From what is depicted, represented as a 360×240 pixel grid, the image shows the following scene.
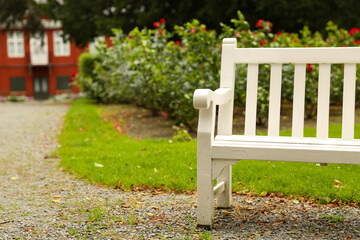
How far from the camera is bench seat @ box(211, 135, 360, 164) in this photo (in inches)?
104

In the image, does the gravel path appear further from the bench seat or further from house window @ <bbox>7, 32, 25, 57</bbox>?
house window @ <bbox>7, 32, 25, 57</bbox>

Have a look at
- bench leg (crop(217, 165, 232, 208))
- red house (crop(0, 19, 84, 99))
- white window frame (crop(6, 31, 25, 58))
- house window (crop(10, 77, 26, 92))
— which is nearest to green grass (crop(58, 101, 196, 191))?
bench leg (crop(217, 165, 232, 208))

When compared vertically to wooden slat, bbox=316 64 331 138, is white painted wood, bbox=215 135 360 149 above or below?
below

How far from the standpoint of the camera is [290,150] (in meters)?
2.70

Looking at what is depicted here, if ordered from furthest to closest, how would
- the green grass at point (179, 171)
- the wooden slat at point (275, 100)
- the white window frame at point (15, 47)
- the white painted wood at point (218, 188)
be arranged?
the white window frame at point (15, 47)
the green grass at point (179, 171)
the wooden slat at point (275, 100)
the white painted wood at point (218, 188)

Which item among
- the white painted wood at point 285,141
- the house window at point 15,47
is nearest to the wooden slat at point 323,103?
the white painted wood at point 285,141

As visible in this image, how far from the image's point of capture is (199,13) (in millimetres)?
11305

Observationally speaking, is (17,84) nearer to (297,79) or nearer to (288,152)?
(297,79)

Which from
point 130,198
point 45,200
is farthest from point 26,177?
point 130,198

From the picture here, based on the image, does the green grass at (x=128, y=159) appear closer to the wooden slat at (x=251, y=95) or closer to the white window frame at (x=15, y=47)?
the wooden slat at (x=251, y=95)

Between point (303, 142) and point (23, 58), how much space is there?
101ft

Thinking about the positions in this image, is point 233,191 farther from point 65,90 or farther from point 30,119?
point 65,90

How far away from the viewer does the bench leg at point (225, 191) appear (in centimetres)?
334

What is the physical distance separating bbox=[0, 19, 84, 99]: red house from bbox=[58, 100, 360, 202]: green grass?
84.5 feet
